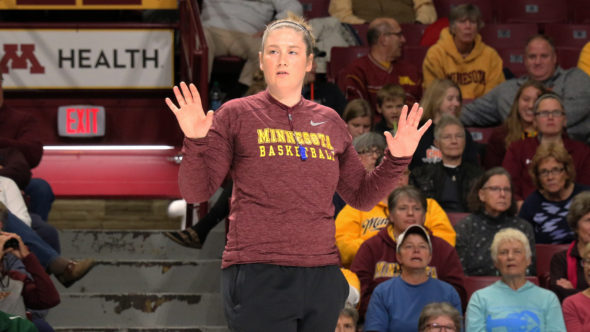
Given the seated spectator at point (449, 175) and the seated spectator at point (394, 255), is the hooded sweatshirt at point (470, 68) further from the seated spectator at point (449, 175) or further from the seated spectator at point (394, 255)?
the seated spectator at point (394, 255)

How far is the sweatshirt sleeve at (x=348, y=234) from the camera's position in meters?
5.46

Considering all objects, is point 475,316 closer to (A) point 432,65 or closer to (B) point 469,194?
(B) point 469,194

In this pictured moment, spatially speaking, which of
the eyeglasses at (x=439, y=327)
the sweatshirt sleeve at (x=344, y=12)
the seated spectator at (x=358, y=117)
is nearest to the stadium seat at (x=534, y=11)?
the sweatshirt sleeve at (x=344, y=12)

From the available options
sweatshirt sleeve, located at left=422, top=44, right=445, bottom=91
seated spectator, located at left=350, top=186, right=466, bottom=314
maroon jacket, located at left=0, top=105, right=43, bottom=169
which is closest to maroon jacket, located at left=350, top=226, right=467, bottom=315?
seated spectator, located at left=350, top=186, right=466, bottom=314

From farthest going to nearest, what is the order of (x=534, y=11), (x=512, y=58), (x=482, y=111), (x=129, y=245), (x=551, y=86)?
(x=534, y=11) → (x=512, y=58) → (x=482, y=111) → (x=551, y=86) → (x=129, y=245)

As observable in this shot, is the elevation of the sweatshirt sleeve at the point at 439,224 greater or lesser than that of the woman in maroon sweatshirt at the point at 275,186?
lesser

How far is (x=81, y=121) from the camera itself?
27.9 ft

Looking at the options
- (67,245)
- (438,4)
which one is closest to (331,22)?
(438,4)

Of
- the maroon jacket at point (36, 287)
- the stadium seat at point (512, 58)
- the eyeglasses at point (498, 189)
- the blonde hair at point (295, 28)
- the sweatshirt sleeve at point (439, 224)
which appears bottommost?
the maroon jacket at point (36, 287)

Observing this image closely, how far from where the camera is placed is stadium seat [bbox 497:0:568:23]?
9.08m

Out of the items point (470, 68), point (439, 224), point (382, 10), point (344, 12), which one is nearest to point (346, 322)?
point (439, 224)

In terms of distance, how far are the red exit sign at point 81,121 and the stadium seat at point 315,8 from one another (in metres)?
2.07

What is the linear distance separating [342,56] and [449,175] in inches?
92.4

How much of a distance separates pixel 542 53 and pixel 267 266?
16.5 ft
